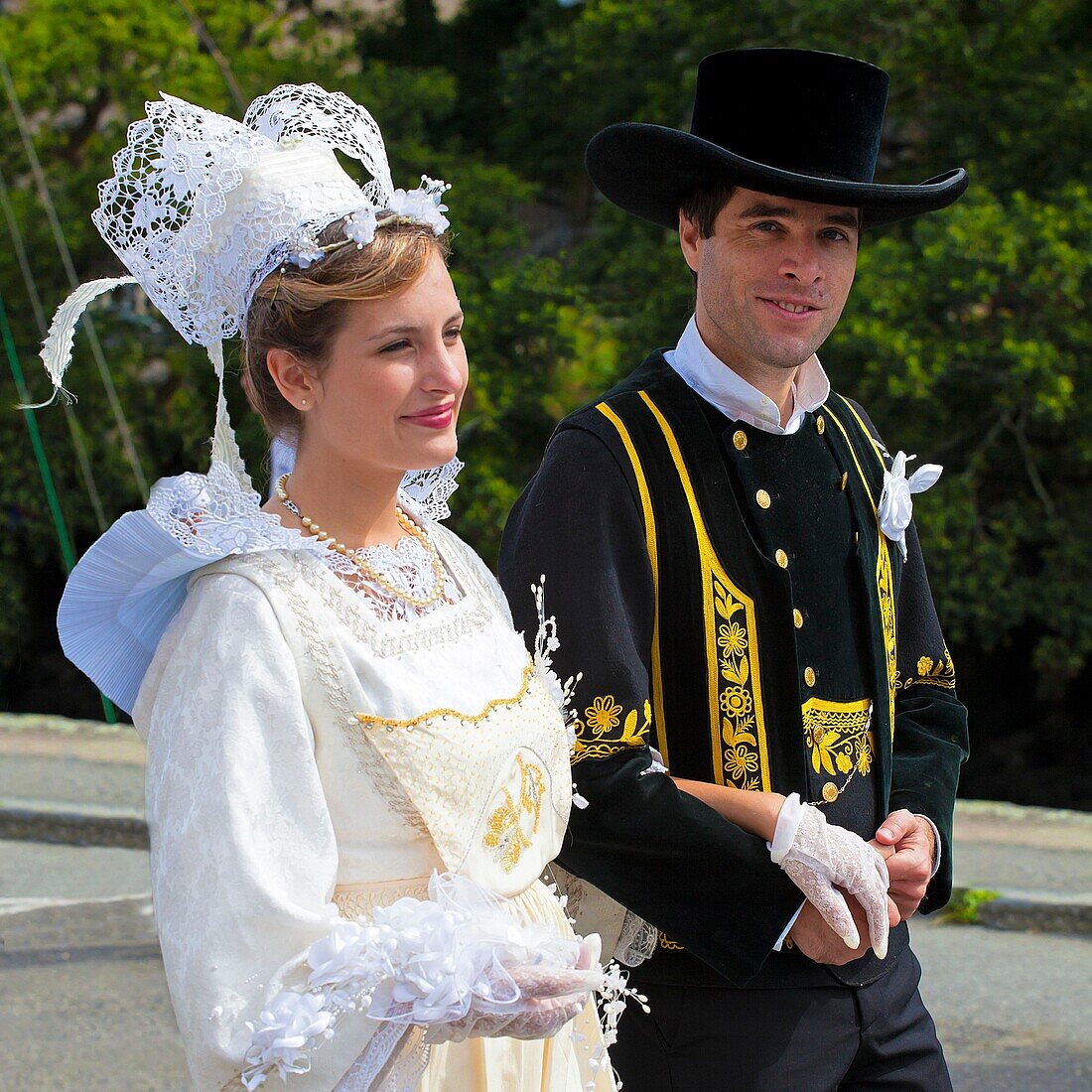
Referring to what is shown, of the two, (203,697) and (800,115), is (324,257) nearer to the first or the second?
(203,697)

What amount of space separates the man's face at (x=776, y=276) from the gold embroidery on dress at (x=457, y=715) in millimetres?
657

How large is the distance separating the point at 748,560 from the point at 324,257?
802 millimetres

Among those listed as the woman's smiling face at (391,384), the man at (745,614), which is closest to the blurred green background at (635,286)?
the man at (745,614)

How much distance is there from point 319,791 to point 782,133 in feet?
4.14

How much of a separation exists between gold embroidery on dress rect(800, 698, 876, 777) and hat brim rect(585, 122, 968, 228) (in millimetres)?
743

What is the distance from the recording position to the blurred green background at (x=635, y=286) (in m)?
8.81

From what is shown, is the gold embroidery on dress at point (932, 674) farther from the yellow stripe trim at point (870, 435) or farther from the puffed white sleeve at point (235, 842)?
the puffed white sleeve at point (235, 842)

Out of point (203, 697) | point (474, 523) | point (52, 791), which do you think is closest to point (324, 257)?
point (203, 697)

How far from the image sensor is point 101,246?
37.8 ft

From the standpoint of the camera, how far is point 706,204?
2449 mm

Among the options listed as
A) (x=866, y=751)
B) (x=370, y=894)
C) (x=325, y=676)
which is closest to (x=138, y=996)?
(x=866, y=751)

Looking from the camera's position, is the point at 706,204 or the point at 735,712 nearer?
the point at 735,712

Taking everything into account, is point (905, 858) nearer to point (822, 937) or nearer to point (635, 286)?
point (822, 937)

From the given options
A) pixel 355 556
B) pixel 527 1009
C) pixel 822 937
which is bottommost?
pixel 822 937
